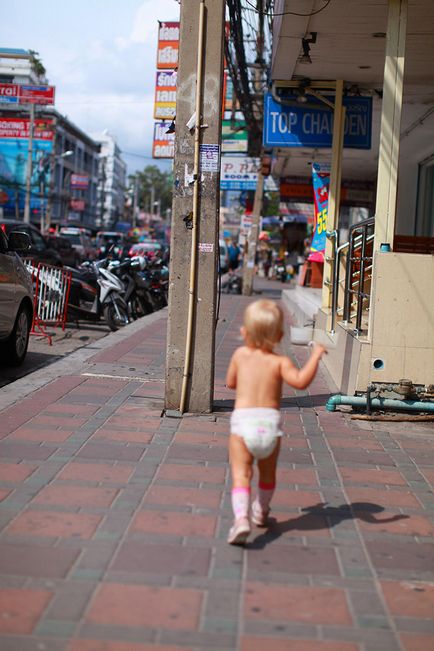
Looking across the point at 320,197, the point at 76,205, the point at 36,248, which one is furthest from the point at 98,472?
the point at 76,205

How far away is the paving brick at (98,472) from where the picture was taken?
16.7 feet

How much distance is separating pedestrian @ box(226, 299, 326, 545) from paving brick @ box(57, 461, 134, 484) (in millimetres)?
1163

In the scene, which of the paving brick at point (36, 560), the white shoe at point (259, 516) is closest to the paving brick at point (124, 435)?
the white shoe at point (259, 516)

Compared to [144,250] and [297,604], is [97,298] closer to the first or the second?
[297,604]

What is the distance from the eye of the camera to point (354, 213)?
27.7 metres

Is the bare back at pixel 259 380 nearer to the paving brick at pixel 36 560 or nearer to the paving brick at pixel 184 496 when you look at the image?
the paving brick at pixel 184 496

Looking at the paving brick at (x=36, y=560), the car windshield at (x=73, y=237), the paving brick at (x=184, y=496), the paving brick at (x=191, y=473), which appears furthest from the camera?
the car windshield at (x=73, y=237)

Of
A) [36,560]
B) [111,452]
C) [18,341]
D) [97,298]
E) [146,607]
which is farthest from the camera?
[97,298]

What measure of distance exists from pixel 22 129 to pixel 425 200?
33.0 meters

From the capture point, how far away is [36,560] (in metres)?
3.84

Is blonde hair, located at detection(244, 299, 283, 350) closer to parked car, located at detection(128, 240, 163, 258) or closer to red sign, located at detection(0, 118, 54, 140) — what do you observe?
parked car, located at detection(128, 240, 163, 258)

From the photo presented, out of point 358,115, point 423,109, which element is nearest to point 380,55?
point 358,115

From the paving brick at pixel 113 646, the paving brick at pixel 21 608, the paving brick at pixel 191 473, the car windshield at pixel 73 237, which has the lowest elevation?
the paving brick at pixel 113 646

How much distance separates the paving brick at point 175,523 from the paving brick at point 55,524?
234 mm
